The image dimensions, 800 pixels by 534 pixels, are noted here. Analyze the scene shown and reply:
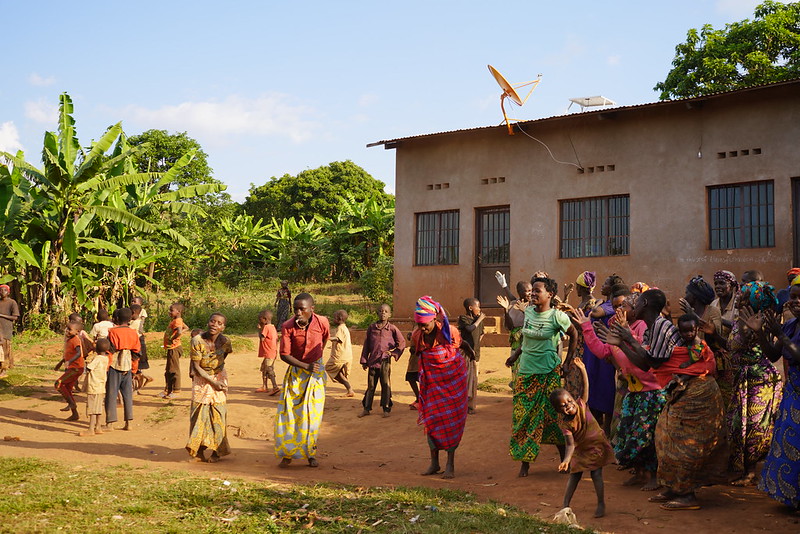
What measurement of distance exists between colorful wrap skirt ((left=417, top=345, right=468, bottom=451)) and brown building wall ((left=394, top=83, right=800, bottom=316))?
763 cm

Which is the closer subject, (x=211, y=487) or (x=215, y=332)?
(x=211, y=487)

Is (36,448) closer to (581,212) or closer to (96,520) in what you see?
(96,520)

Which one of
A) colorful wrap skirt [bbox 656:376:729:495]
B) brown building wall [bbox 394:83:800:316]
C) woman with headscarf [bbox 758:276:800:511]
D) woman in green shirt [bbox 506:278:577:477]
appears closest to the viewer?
woman with headscarf [bbox 758:276:800:511]

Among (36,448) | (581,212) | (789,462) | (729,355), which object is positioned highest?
(581,212)

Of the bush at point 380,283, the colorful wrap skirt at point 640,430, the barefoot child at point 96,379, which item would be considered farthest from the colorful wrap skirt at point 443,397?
the bush at point 380,283

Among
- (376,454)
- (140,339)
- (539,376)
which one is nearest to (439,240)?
(140,339)

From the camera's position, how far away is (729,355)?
608cm

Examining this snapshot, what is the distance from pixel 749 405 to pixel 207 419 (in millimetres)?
5196

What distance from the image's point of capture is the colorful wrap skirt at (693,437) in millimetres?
5465

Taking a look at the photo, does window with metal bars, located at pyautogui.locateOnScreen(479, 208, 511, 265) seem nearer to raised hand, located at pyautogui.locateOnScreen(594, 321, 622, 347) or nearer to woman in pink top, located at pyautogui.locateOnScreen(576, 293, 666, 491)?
woman in pink top, located at pyautogui.locateOnScreen(576, 293, 666, 491)

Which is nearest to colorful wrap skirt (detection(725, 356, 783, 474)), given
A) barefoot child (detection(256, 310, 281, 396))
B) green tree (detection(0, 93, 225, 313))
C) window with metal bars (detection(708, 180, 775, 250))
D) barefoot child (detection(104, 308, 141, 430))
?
barefoot child (detection(104, 308, 141, 430))

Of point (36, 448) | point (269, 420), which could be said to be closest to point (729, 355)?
point (269, 420)

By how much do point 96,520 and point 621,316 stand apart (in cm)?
433

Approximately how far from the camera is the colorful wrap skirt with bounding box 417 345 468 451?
23.6 feet
